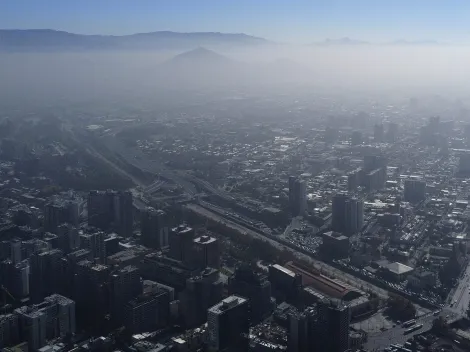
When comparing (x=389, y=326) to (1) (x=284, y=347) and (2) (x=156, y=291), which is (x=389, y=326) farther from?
(2) (x=156, y=291)

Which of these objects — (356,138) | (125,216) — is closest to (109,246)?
(125,216)

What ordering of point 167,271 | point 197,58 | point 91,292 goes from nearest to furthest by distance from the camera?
point 91,292
point 167,271
point 197,58

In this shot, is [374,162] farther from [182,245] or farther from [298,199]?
[182,245]

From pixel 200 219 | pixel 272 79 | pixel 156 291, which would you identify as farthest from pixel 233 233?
pixel 272 79

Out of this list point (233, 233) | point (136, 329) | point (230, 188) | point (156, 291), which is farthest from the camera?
point (230, 188)

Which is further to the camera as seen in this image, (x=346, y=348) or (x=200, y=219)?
(x=200, y=219)

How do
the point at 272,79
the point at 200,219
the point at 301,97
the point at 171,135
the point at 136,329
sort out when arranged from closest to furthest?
the point at 136,329 → the point at 200,219 → the point at 171,135 → the point at 301,97 → the point at 272,79

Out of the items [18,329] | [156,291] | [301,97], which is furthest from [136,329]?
[301,97]
